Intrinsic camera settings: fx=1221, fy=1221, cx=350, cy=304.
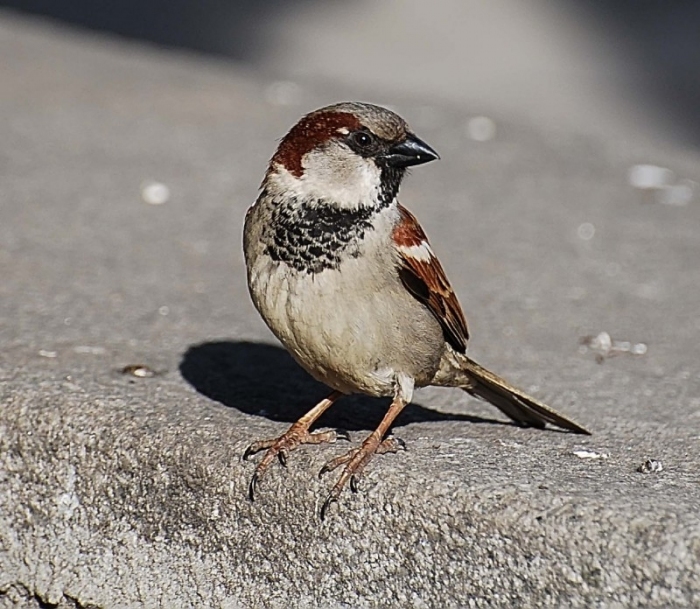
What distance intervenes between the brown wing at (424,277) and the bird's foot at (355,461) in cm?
41

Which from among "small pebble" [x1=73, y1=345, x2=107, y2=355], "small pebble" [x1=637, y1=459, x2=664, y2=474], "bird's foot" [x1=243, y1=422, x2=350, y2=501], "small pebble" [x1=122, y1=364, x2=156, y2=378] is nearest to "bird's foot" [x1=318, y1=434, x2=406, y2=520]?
"bird's foot" [x1=243, y1=422, x2=350, y2=501]

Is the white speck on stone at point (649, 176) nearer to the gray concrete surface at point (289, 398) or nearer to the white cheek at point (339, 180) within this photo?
the gray concrete surface at point (289, 398)

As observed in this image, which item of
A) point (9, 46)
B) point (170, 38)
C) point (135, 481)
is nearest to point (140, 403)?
point (135, 481)

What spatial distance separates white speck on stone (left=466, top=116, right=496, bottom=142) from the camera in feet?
22.1

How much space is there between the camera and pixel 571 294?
467cm

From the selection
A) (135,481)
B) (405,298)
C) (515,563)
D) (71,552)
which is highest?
(405,298)

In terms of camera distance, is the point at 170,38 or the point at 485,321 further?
the point at 170,38

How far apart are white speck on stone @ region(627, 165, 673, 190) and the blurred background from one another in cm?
420

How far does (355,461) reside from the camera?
9.16 ft

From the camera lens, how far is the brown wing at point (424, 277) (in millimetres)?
3088

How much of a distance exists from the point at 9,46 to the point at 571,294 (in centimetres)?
422

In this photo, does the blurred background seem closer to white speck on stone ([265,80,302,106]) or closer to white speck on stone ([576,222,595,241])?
white speck on stone ([265,80,302,106])

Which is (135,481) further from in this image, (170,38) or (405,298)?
(170,38)

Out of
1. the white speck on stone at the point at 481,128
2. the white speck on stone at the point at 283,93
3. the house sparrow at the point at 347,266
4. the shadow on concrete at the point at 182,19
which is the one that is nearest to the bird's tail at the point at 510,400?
the house sparrow at the point at 347,266
